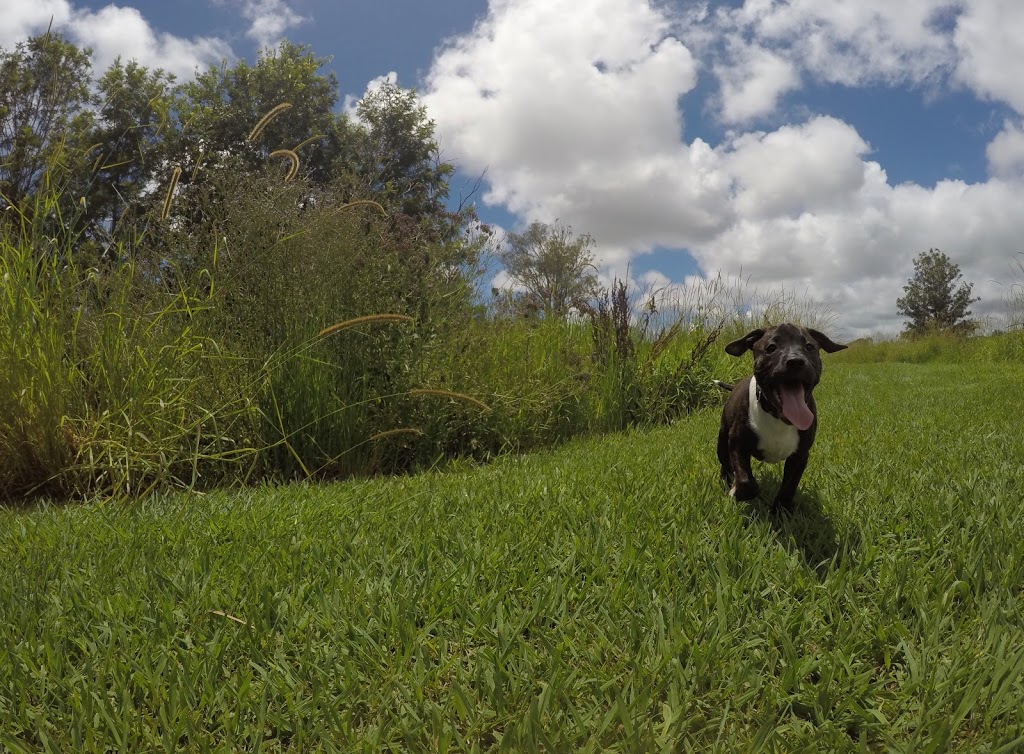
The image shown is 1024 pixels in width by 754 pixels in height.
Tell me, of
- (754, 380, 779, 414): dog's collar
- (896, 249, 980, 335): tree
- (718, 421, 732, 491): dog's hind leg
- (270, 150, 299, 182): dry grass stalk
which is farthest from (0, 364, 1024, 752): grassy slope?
(896, 249, 980, 335): tree

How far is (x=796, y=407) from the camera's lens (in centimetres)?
264

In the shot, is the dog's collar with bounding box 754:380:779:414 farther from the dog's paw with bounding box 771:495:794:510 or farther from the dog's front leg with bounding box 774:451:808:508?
the dog's paw with bounding box 771:495:794:510

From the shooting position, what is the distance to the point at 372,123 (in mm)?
26562

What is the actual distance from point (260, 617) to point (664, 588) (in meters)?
1.35

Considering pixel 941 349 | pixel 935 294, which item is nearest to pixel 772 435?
pixel 941 349

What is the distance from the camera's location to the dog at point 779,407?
265cm

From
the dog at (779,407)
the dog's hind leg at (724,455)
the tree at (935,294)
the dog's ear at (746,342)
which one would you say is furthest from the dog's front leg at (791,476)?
the tree at (935,294)

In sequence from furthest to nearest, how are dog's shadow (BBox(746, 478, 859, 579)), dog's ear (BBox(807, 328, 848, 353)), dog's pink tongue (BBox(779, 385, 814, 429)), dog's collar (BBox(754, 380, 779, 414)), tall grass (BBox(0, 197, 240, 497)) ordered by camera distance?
tall grass (BBox(0, 197, 240, 497)), dog's ear (BBox(807, 328, 848, 353)), dog's collar (BBox(754, 380, 779, 414)), dog's pink tongue (BBox(779, 385, 814, 429)), dog's shadow (BBox(746, 478, 859, 579))

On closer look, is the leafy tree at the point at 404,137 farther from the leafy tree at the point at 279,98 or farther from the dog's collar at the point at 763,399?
the dog's collar at the point at 763,399

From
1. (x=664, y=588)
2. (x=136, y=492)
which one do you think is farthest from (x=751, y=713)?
(x=136, y=492)

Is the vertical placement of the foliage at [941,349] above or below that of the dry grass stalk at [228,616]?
above

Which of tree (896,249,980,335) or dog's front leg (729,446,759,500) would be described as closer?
dog's front leg (729,446,759,500)

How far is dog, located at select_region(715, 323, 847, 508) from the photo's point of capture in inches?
104

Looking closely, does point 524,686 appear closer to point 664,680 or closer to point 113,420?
point 664,680
